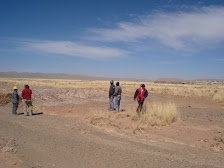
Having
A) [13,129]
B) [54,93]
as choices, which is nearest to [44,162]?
[13,129]

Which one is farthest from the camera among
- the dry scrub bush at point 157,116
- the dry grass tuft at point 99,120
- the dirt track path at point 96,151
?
the dry grass tuft at point 99,120

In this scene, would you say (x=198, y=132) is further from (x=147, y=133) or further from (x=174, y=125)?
(x=147, y=133)

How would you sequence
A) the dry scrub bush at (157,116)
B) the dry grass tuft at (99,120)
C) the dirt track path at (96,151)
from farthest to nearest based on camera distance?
the dry grass tuft at (99,120) < the dry scrub bush at (157,116) < the dirt track path at (96,151)

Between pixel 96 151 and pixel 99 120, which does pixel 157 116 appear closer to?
pixel 99 120

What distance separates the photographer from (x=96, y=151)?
6.68m

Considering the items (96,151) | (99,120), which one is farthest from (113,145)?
(99,120)

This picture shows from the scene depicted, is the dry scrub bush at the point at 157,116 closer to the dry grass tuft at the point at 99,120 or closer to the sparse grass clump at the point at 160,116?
the sparse grass clump at the point at 160,116

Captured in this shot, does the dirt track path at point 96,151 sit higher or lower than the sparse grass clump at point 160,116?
lower

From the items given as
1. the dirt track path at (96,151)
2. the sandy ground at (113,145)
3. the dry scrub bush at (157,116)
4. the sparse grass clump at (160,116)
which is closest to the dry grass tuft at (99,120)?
the sandy ground at (113,145)

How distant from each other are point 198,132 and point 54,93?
17981mm

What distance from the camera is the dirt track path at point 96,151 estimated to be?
228 inches

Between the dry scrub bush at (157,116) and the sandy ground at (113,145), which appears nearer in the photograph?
the sandy ground at (113,145)

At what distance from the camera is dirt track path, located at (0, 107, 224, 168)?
579cm

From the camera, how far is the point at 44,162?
5.55 m
